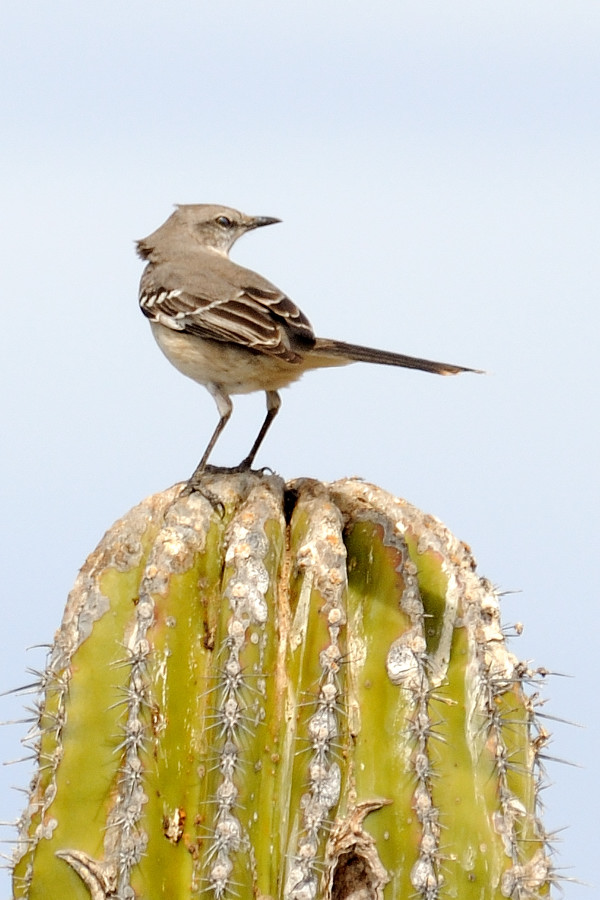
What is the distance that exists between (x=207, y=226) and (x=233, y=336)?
2.24m

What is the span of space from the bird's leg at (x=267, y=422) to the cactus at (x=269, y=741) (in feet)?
5.28

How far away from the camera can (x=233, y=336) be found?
229 inches

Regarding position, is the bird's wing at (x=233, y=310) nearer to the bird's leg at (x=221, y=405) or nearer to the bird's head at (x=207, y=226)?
the bird's leg at (x=221, y=405)

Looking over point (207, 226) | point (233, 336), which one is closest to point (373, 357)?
point (233, 336)

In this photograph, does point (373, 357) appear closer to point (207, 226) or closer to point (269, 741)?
point (269, 741)

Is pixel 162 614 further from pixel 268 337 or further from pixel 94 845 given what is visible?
pixel 268 337

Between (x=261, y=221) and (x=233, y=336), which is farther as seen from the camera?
(x=261, y=221)

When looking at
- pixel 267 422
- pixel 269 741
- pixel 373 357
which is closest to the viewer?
pixel 269 741

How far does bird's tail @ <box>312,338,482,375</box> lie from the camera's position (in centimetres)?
516

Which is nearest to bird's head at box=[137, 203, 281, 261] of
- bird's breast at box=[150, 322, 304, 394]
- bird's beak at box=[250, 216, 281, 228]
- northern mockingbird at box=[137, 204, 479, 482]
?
bird's beak at box=[250, 216, 281, 228]

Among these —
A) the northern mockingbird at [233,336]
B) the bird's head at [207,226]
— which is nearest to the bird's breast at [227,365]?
the northern mockingbird at [233,336]

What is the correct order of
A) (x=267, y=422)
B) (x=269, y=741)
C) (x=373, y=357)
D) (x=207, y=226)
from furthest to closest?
(x=207, y=226)
(x=267, y=422)
(x=373, y=357)
(x=269, y=741)

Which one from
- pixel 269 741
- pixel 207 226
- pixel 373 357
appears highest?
pixel 207 226

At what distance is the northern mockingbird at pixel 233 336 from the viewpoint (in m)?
5.66
